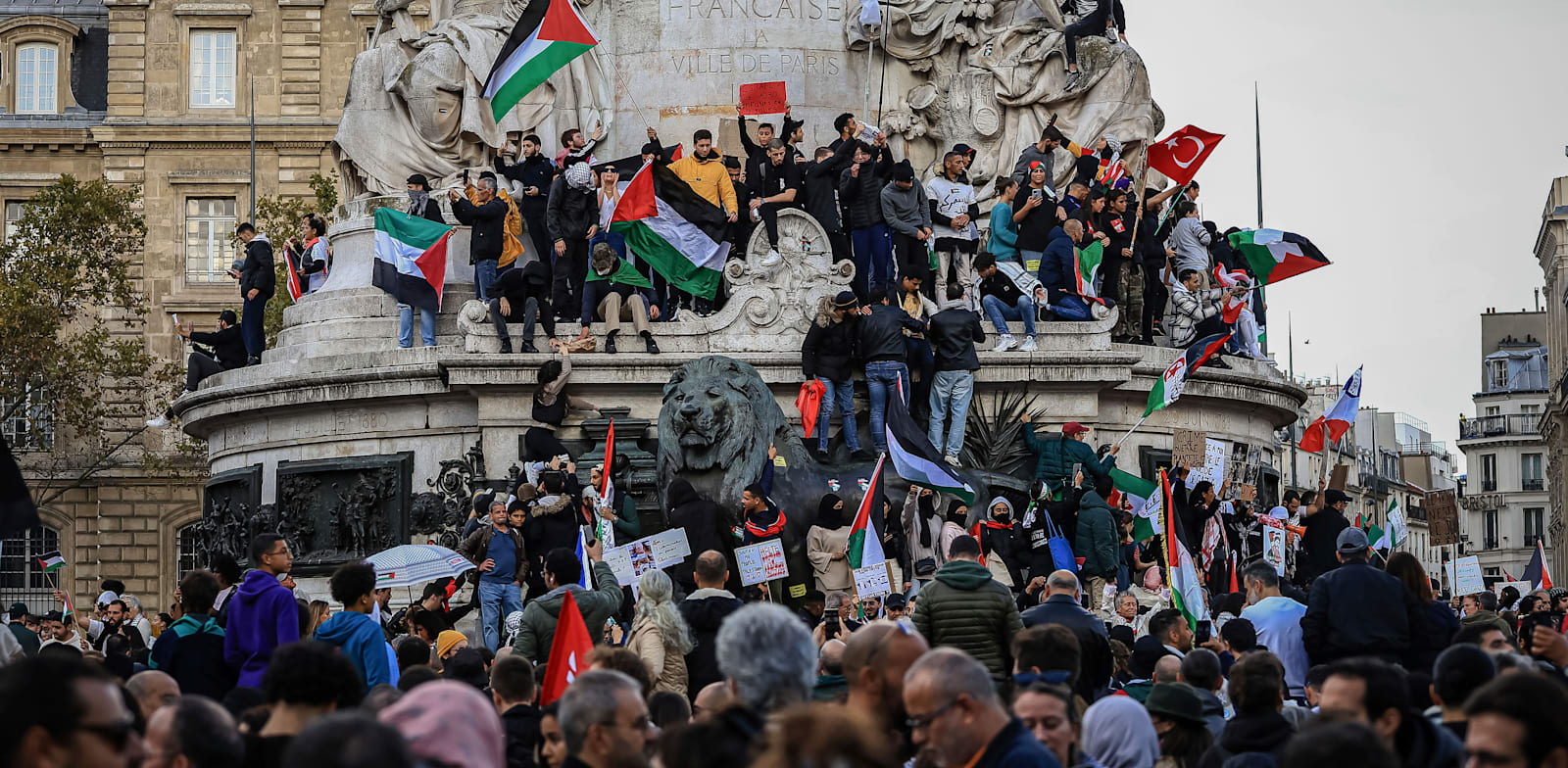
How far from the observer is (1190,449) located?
24.1 metres

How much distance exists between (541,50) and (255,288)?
14.3 ft

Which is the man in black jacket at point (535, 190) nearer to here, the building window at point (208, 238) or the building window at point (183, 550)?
the building window at point (183, 550)

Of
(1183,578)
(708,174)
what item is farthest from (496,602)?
(708,174)

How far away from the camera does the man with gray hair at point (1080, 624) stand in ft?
38.8

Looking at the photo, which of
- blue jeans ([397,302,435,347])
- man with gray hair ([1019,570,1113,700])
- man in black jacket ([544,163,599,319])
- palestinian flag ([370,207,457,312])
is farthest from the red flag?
blue jeans ([397,302,435,347])

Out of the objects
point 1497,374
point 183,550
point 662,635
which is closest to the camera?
point 662,635

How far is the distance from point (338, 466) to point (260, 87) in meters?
31.2

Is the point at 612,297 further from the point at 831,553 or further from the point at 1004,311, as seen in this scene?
the point at 831,553

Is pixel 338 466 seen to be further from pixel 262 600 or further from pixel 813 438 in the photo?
pixel 262 600

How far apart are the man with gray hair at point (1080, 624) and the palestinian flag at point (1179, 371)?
10801 millimetres

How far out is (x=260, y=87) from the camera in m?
54.4

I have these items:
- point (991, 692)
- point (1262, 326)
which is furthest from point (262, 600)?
point (1262, 326)

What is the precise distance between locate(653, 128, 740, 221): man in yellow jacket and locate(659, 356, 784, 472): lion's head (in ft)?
10.2

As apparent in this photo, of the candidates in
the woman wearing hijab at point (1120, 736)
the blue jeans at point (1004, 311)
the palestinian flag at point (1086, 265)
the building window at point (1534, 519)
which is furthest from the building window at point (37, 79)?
the building window at point (1534, 519)
